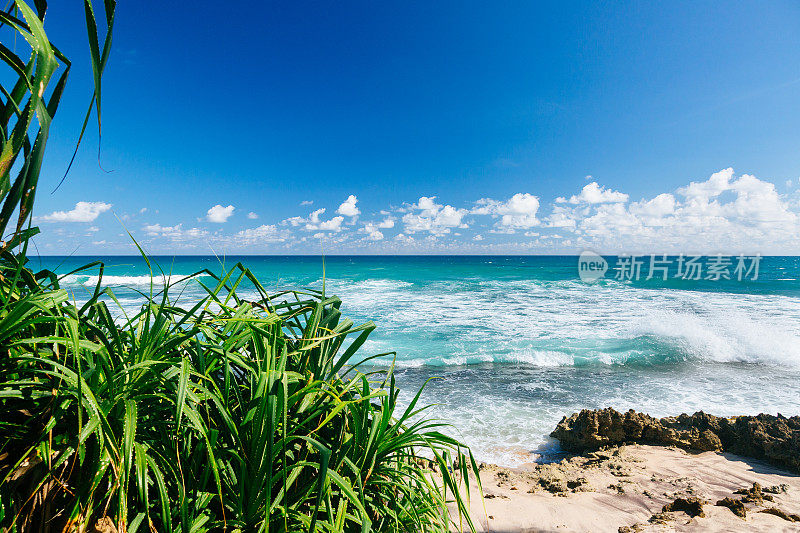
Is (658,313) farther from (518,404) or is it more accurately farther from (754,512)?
(754,512)

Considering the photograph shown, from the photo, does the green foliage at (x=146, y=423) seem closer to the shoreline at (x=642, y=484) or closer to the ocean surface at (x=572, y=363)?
the ocean surface at (x=572, y=363)

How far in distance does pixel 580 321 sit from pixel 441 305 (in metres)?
6.05

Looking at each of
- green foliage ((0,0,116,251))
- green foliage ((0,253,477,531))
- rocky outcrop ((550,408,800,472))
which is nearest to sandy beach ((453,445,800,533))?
rocky outcrop ((550,408,800,472))

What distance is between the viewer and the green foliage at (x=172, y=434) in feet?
2.97

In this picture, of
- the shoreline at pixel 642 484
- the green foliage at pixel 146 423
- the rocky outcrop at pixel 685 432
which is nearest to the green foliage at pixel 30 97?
the green foliage at pixel 146 423

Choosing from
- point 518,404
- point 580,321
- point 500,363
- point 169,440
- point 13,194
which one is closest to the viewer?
point 13,194

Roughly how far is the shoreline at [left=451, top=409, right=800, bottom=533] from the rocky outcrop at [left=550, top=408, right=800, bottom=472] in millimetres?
11

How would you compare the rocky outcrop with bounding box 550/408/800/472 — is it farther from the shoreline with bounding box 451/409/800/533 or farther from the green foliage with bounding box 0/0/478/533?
the green foliage with bounding box 0/0/478/533

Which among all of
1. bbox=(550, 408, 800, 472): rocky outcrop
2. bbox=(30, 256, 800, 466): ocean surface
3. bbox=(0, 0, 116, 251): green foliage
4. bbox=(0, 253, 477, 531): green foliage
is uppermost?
bbox=(0, 0, 116, 251): green foliage

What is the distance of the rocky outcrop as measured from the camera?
399 centimetres

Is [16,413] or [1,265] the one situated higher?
[1,265]

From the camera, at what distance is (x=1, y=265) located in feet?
3.76

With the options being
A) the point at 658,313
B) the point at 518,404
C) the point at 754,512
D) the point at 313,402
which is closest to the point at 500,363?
the point at 518,404

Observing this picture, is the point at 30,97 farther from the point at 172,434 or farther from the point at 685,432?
the point at 685,432
